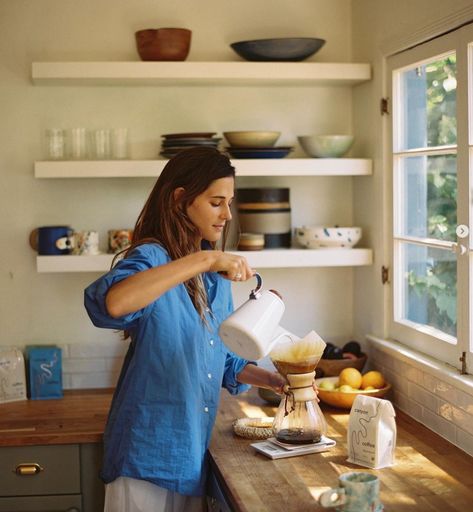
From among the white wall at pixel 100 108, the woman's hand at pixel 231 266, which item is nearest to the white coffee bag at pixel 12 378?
the white wall at pixel 100 108

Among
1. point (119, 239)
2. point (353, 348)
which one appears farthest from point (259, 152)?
point (353, 348)

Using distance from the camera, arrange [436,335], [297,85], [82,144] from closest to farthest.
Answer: [436,335]
[82,144]
[297,85]

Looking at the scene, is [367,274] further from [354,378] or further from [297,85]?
[297,85]

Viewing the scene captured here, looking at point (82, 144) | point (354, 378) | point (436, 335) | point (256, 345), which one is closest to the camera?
point (256, 345)

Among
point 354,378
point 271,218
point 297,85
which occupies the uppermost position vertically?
point 297,85

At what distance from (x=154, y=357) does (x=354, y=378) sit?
3.47 feet

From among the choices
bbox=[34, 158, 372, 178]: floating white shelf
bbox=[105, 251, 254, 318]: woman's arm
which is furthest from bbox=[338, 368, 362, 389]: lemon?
bbox=[105, 251, 254, 318]: woman's arm

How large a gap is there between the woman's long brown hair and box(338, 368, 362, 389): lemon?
2.99 ft

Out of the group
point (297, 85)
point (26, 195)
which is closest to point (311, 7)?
point (297, 85)

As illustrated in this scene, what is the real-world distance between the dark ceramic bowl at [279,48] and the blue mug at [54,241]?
1052 mm

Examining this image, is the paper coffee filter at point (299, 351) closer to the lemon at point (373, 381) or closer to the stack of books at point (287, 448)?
the stack of books at point (287, 448)

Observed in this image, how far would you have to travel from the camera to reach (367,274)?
3840mm

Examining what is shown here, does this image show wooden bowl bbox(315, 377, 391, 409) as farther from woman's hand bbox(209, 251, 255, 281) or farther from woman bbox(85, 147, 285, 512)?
woman's hand bbox(209, 251, 255, 281)

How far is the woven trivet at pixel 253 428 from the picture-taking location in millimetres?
2932
